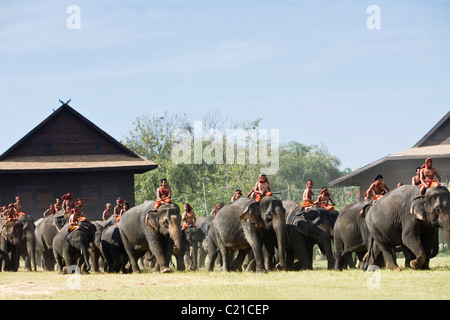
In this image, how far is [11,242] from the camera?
3234 cm

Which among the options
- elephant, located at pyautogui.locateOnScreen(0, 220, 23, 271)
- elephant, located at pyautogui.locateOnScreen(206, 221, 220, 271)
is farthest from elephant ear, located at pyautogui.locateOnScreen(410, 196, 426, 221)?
elephant, located at pyautogui.locateOnScreen(0, 220, 23, 271)

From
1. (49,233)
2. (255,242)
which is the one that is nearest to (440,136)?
(49,233)

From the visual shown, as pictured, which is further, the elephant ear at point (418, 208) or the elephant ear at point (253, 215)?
the elephant ear at point (253, 215)

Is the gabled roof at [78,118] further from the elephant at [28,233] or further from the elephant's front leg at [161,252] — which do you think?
the elephant's front leg at [161,252]

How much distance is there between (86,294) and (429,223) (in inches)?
347

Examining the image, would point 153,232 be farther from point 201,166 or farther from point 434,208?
point 201,166

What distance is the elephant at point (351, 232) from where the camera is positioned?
999 inches

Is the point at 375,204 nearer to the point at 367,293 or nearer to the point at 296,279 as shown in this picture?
the point at 296,279

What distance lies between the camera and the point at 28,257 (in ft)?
116

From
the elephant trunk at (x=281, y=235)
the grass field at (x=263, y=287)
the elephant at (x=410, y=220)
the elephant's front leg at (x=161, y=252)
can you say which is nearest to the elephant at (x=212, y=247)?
the elephant's front leg at (x=161, y=252)

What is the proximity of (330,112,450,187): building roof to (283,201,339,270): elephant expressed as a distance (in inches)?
741

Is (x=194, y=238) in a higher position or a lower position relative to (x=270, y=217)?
lower

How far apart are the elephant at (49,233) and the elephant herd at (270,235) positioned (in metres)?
0.05

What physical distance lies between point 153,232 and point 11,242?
705 cm
